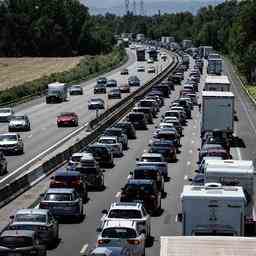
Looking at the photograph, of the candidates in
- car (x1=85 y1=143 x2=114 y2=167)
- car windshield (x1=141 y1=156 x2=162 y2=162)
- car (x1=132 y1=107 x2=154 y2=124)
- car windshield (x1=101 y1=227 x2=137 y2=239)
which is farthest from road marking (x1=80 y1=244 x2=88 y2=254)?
car (x1=132 y1=107 x2=154 y2=124)

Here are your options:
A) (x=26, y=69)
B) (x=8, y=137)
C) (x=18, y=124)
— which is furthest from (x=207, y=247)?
(x=26, y=69)

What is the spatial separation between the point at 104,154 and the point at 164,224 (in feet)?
51.5

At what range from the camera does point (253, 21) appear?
150 m

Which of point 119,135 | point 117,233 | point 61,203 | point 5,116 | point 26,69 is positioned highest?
point 117,233

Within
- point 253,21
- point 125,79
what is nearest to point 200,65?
point 253,21

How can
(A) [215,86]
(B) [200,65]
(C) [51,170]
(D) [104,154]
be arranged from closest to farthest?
1. (C) [51,170]
2. (D) [104,154]
3. (A) [215,86]
4. (B) [200,65]

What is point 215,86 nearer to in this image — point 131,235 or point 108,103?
point 108,103

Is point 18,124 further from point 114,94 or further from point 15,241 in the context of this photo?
point 15,241

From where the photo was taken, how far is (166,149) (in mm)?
50906

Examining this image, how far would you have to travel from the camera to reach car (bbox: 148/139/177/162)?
50537mm

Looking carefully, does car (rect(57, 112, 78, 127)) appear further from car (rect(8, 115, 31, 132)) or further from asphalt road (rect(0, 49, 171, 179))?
car (rect(8, 115, 31, 132))

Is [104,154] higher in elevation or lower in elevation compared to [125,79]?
higher

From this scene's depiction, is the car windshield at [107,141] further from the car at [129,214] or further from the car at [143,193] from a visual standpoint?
the car at [129,214]

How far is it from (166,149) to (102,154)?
4132 mm
